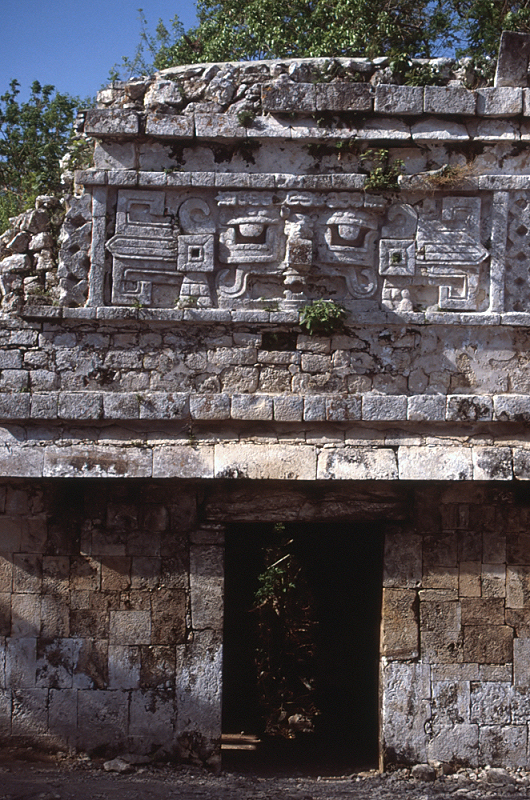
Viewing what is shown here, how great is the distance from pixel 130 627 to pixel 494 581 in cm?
273

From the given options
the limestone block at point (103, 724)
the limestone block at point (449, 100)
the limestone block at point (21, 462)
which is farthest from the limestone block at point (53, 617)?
the limestone block at point (449, 100)

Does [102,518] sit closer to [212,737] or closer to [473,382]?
[212,737]

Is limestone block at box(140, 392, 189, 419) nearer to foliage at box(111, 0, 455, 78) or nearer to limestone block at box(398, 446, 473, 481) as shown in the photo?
limestone block at box(398, 446, 473, 481)

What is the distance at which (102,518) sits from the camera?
205 inches

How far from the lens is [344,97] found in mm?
5125

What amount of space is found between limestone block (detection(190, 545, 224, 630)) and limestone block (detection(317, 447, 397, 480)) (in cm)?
104

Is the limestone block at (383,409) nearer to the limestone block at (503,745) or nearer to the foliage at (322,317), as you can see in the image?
the foliage at (322,317)

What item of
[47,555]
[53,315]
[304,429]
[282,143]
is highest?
[282,143]

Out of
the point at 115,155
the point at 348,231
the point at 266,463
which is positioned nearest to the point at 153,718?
the point at 266,463

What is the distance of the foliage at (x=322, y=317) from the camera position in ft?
16.4

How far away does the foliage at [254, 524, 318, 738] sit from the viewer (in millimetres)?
7594

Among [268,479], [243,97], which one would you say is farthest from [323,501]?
[243,97]

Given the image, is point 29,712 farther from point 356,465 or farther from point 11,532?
point 356,465

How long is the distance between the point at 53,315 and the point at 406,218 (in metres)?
2.71
